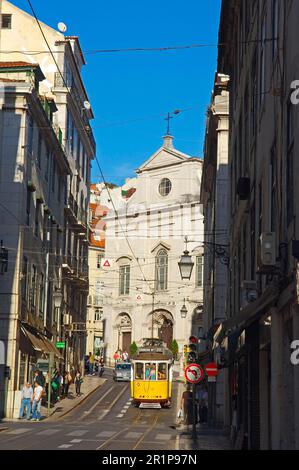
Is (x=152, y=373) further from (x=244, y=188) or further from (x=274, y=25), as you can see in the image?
(x=274, y=25)

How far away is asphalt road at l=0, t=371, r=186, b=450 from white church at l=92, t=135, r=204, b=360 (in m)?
27.9

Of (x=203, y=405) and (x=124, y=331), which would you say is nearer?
(x=203, y=405)

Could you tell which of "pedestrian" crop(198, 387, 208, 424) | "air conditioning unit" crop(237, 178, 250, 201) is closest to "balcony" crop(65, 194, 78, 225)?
"pedestrian" crop(198, 387, 208, 424)

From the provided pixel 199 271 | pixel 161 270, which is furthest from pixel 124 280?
pixel 199 271

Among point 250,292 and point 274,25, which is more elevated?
point 274,25

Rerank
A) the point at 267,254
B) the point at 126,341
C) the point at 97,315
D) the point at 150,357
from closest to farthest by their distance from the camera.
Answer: the point at 267,254, the point at 150,357, the point at 126,341, the point at 97,315

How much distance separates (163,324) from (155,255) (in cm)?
664

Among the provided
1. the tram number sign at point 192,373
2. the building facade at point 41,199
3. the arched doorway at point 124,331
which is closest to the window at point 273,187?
the tram number sign at point 192,373

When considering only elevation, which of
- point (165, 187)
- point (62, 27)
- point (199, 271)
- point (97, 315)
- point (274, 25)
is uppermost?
point (62, 27)

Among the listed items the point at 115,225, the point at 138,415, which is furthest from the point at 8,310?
the point at 115,225

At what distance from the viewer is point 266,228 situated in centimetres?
1606

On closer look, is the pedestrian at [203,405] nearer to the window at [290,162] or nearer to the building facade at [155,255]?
the window at [290,162]
